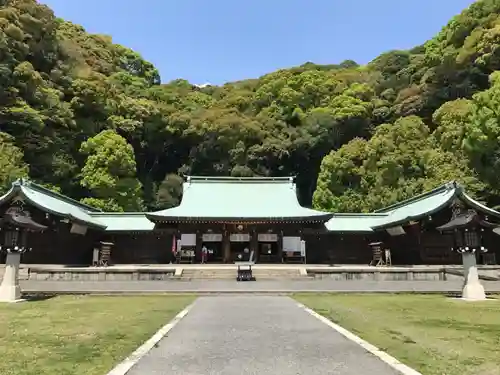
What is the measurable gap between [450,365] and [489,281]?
15207 millimetres

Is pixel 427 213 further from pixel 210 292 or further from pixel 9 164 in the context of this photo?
pixel 9 164

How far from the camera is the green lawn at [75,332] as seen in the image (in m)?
4.88

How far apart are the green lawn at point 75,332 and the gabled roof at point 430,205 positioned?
15.9 m

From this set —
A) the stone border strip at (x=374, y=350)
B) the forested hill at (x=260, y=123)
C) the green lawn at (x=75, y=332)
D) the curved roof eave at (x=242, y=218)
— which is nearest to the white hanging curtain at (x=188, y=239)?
the curved roof eave at (x=242, y=218)

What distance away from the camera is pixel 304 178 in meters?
54.1

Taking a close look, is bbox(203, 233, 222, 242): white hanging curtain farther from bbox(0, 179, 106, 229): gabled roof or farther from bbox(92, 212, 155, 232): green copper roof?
bbox(0, 179, 106, 229): gabled roof

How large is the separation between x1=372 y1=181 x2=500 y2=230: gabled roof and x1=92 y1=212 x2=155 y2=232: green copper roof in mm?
15497

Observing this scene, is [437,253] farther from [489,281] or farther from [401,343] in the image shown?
[401,343]

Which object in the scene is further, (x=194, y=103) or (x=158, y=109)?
(x=194, y=103)

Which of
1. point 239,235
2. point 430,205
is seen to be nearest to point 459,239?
point 430,205

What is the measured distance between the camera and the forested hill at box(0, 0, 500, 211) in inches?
1272

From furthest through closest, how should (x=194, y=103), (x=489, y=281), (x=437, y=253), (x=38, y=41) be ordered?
(x=194, y=103), (x=38, y=41), (x=437, y=253), (x=489, y=281)

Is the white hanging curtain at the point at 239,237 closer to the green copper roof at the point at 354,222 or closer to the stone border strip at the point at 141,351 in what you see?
the green copper roof at the point at 354,222

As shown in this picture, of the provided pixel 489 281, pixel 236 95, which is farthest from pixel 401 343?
pixel 236 95
